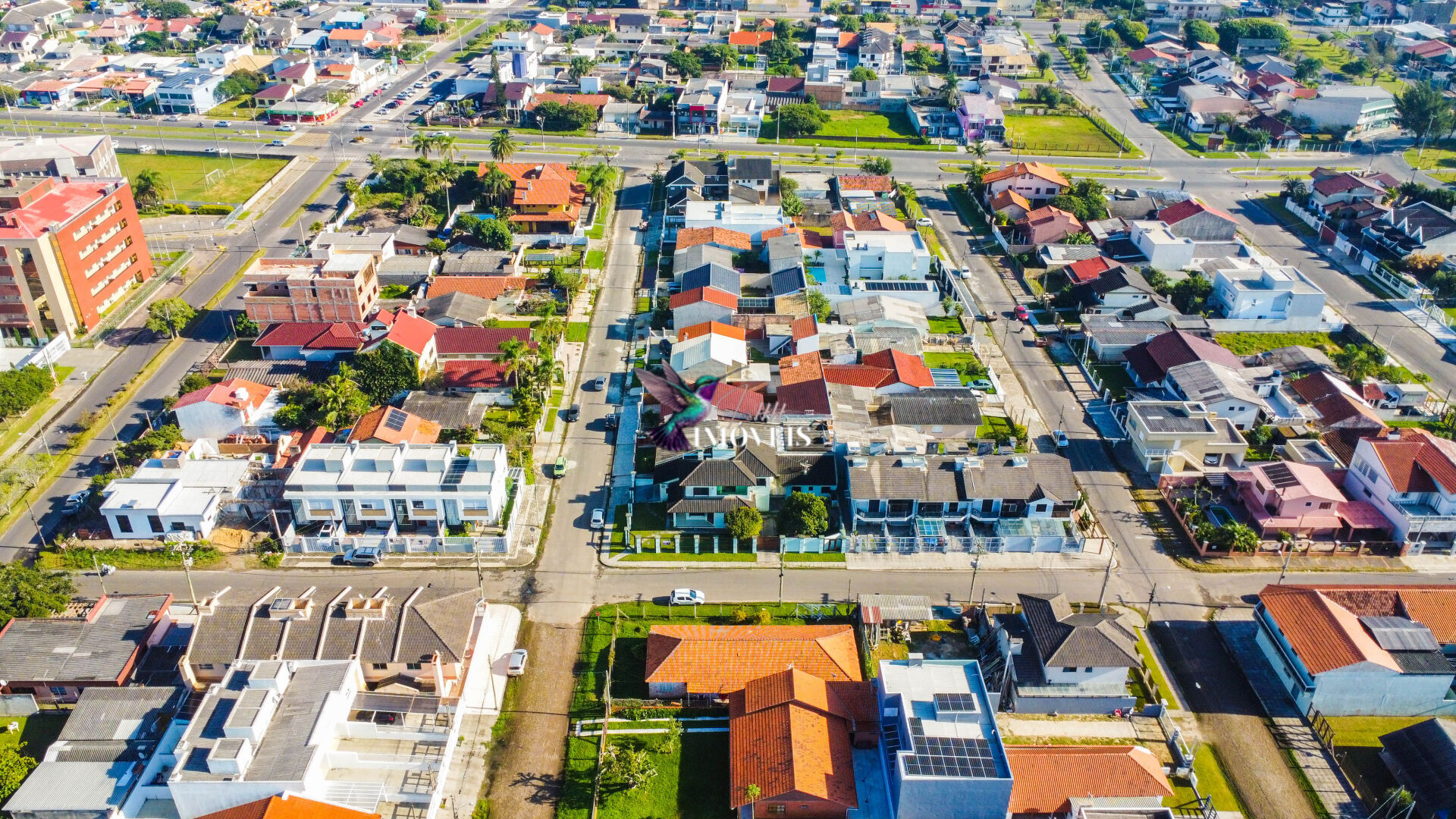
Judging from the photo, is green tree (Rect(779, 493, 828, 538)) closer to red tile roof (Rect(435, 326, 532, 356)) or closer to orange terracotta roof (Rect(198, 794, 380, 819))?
orange terracotta roof (Rect(198, 794, 380, 819))

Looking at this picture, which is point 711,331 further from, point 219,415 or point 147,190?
point 147,190

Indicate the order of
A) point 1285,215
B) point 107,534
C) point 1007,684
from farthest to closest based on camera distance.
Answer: point 1285,215 → point 107,534 → point 1007,684

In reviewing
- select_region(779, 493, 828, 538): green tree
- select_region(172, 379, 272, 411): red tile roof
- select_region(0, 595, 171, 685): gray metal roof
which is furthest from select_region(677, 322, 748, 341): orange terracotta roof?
select_region(0, 595, 171, 685): gray metal roof

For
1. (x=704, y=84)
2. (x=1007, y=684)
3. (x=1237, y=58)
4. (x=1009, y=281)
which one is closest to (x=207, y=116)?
(x=704, y=84)

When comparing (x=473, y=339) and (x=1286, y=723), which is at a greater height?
(x=473, y=339)

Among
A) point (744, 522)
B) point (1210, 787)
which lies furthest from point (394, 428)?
point (1210, 787)

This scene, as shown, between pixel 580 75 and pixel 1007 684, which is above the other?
pixel 580 75

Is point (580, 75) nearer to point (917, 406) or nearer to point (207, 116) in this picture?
point (207, 116)
